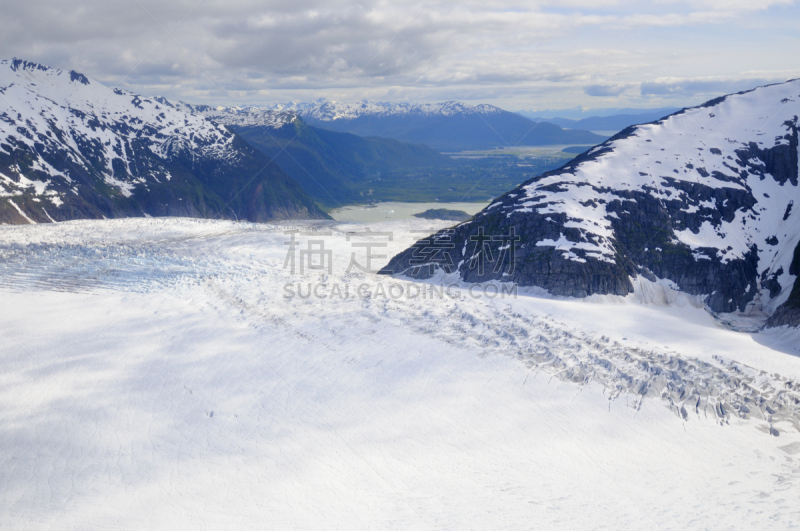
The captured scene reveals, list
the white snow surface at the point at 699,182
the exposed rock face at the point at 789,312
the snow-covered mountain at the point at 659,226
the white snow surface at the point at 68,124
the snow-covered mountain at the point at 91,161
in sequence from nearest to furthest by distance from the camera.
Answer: the exposed rock face at the point at 789,312 → the snow-covered mountain at the point at 659,226 → the white snow surface at the point at 699,182 → the snow-covered mountain at the point at 91,161 → the white snow surface at the point at 68,124

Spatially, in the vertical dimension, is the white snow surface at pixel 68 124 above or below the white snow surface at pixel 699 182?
above

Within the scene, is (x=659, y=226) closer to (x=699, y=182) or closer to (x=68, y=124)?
(x=699, y=182)

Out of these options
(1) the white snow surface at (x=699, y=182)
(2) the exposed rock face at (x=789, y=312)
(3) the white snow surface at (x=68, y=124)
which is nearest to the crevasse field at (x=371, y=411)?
(2) the exposed rock face at (x=789, y=312)

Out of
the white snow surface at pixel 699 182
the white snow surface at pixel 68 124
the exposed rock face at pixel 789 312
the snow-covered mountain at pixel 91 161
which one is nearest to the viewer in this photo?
the exposed rock face at pixel 789 312

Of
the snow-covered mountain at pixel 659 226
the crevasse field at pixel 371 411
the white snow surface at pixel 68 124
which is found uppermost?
the white snow surface at pixel 68 124

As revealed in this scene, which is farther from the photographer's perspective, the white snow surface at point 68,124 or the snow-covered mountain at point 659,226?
the white snow surface at point 68,124

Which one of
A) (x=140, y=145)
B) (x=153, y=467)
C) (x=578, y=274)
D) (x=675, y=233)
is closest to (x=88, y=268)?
(x=153, y=467)

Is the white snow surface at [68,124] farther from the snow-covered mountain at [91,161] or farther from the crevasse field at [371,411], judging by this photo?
the crevasse field at [371,411]

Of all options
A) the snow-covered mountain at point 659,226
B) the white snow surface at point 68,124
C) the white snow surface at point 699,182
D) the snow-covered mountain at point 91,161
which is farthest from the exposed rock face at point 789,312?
the white snow surface at point 68,124

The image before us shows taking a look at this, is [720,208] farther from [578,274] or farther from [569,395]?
[569,395]
